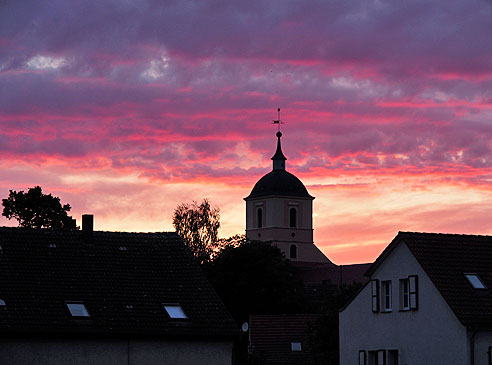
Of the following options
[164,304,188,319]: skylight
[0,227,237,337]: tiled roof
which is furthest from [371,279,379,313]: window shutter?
[164,304,188,319]: skylight

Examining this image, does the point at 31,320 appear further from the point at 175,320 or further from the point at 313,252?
the point at 313,252

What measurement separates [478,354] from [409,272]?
16.9ft

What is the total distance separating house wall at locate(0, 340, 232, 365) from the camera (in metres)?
41.6

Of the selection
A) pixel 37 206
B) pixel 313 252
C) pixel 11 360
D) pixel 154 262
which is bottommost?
pixel 11 360

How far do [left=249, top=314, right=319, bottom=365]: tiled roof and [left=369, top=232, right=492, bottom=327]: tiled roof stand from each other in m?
23.0

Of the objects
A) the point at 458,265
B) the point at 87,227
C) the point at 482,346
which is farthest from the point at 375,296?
the point at 87,227

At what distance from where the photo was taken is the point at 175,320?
44.2 meters

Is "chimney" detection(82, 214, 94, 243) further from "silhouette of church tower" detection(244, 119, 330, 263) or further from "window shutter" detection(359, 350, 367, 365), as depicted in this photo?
"silhouette of church tower" detection(244, 119, 330, 263)

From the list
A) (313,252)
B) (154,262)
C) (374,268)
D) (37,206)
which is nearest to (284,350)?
(37,206)

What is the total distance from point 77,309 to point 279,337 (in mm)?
34020

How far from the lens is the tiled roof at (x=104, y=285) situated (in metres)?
42.8

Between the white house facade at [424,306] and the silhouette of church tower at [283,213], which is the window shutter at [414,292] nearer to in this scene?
the white house facade at [424,306]

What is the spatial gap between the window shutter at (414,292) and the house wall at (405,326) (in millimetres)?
162

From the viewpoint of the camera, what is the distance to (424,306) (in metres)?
48.8
